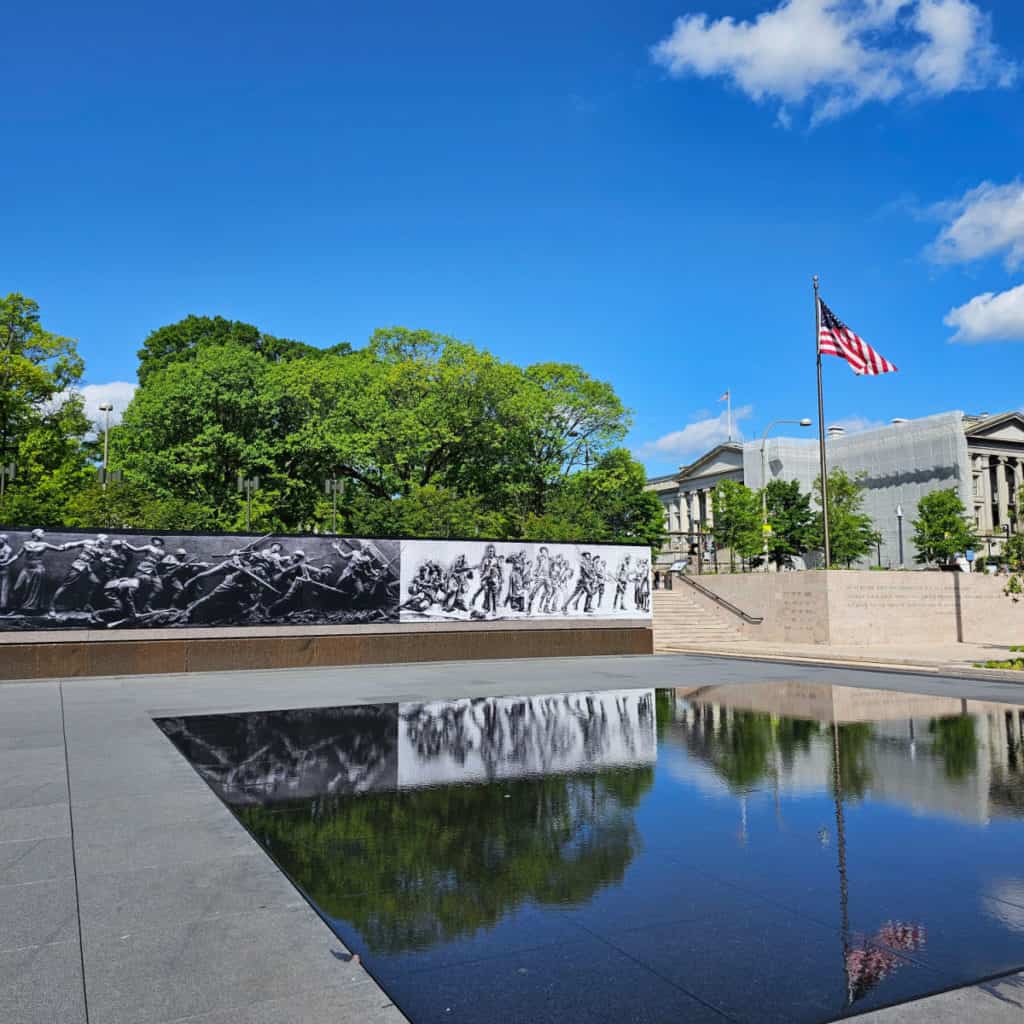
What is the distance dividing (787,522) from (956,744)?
201 feet

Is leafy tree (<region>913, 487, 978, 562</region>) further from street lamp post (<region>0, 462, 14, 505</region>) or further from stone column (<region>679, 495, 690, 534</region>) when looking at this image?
street lamp post (<region>0, 462, 14, 505</region>)

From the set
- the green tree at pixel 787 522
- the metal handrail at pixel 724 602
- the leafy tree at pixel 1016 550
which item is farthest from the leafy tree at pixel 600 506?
the leafy tree at pixel 1016 550

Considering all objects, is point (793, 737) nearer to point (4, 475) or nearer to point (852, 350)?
point (852, 350)

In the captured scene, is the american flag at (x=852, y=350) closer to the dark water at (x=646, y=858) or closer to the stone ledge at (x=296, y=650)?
the stone ledge at (x=296, y=650)

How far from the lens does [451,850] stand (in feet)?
21.7

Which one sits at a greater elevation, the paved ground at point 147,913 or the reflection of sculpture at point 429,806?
the paved ground at point 147,913

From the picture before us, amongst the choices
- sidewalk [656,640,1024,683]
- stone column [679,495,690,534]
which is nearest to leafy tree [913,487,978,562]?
stone column [679,495,690,534]

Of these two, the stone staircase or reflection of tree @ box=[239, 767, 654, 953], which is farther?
the stone staircase

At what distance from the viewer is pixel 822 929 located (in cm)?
500

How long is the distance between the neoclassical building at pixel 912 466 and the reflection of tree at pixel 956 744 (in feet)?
203

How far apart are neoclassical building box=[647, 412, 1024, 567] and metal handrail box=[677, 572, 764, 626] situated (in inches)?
1364

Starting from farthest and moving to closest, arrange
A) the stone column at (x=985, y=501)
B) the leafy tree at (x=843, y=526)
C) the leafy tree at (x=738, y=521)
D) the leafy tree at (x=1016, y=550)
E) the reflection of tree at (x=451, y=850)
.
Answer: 1. the stone column at (x=985, y=501)
2. the leafy tree at (x=738, y=521)
3. the leafy tree at (x=843, y=526)
4. the leafy tree at (x=1016, y=550)
5. the reflection of tree at (x=451, y=850)

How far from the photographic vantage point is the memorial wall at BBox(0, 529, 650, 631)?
21578 mm

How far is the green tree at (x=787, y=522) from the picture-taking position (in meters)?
69.8
